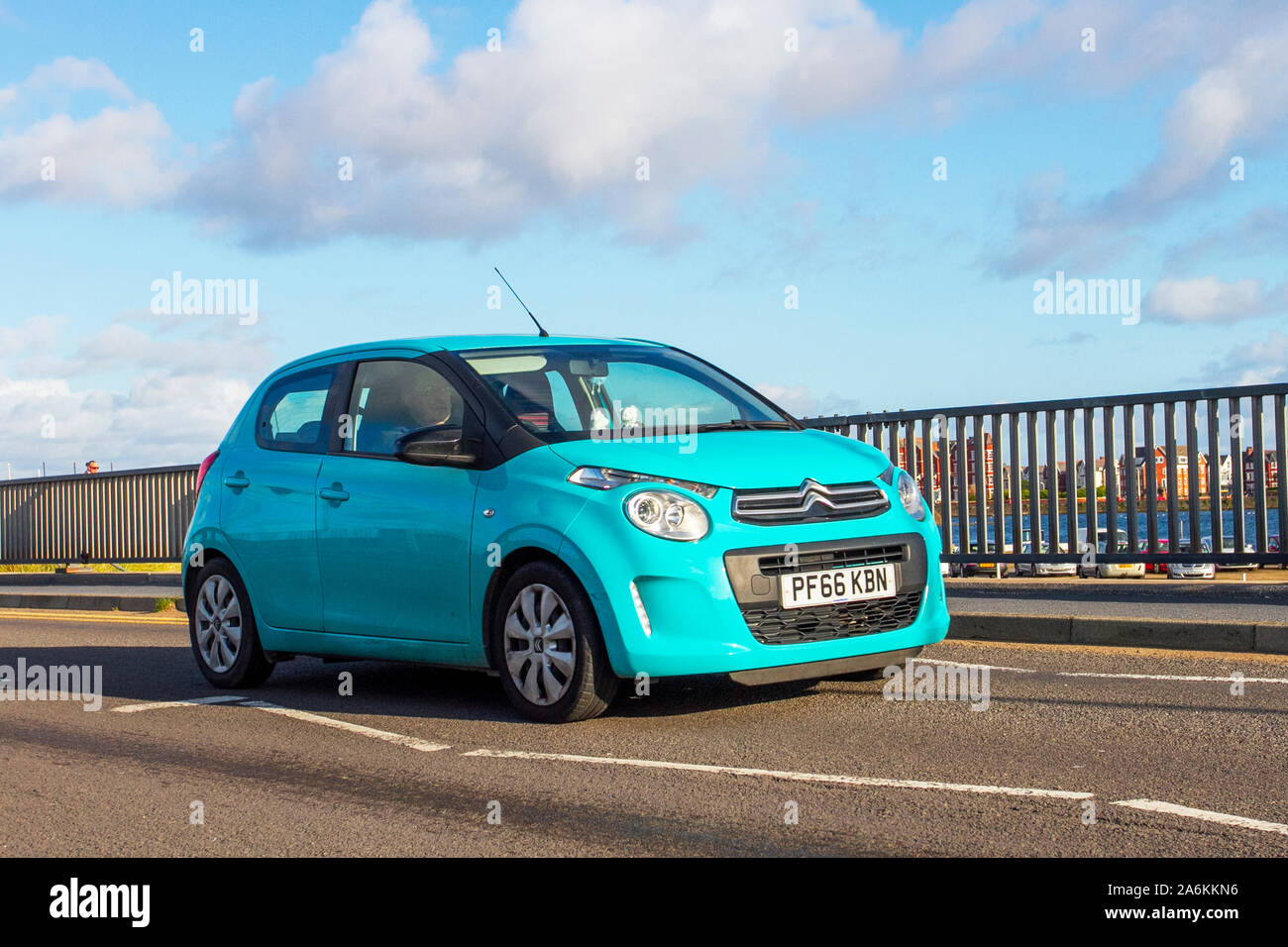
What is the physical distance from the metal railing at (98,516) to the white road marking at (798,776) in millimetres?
14537

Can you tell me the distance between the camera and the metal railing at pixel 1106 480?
11266 millimetres

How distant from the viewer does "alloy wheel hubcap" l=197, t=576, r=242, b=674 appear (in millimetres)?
8398

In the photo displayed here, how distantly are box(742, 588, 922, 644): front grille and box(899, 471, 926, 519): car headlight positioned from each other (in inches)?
15.1

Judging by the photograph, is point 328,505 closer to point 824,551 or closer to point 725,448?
point 725,448

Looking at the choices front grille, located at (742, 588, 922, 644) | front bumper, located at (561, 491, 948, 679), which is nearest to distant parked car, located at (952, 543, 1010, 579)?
front grille, located at (742, 588, 922, 644)

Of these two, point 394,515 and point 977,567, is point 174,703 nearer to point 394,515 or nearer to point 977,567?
point 394,515

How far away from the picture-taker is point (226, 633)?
8.45 meters

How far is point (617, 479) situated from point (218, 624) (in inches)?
130

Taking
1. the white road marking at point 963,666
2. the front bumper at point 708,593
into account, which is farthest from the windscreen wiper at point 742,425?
the white road marking at point 963,666

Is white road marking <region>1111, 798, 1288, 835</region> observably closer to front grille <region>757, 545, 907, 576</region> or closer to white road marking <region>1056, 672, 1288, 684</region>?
Answer: front grille <region>757, 545, 907, 576</region>

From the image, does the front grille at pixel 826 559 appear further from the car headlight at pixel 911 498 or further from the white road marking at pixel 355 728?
the white road marking at pixel 355 728

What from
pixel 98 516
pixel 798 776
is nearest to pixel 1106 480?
pixel 798 776
